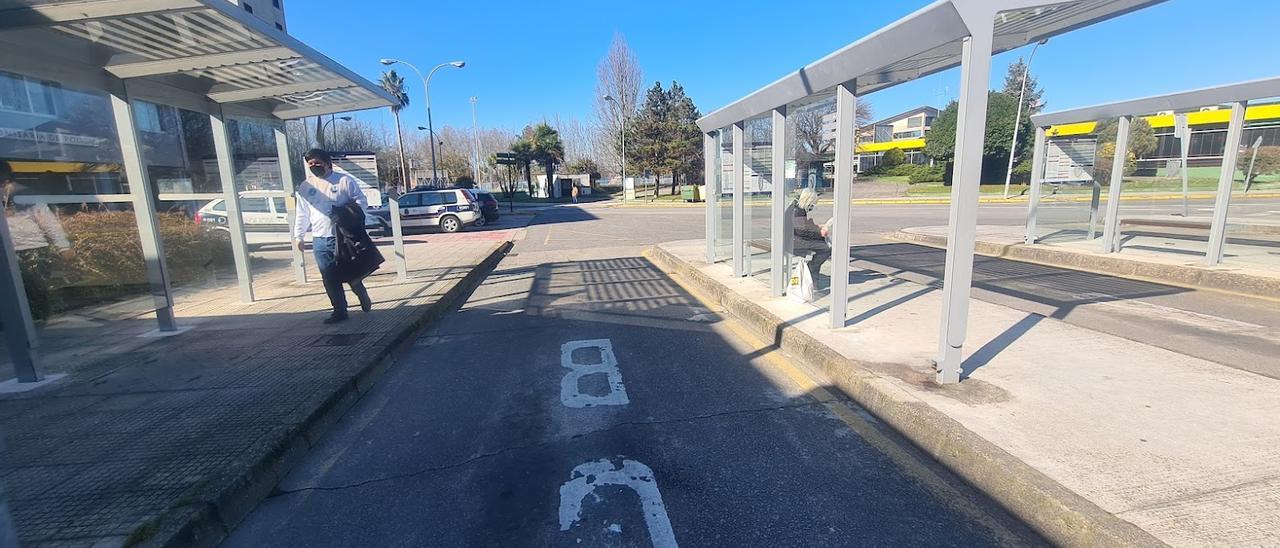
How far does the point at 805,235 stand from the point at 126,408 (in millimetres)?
6394

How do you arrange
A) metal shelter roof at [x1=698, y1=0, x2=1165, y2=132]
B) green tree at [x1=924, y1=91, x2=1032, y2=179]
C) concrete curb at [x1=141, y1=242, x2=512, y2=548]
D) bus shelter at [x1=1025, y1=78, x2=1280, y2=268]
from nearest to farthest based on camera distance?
concrete curb at [x1=141, y1=242, x2=512, y2=548] → metal shelter roof at [x1=698, y1=0, x2=1165, y2=132] → bus shelter at [x1=1025, y1=78, x2=1280, y2=268] → green tree at [x1=924, y1=91, x2=1032, y2=179]

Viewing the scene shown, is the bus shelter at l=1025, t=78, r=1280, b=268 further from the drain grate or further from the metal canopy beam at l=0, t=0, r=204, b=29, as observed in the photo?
the metal canopy beam at l=0, t=0, r=204, b=29

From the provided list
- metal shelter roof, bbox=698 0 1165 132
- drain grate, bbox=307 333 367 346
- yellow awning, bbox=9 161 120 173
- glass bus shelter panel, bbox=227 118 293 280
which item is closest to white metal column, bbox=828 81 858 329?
metal shelter roof, bbox=698 0 1165 132

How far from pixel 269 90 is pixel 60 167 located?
89.5 inches

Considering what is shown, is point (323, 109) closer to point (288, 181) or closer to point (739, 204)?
point (288, 181)

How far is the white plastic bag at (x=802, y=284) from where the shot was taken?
6.04 m

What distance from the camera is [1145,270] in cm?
759

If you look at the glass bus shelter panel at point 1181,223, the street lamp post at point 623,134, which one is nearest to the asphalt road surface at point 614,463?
the glass bus shelter panel at point 1181,223

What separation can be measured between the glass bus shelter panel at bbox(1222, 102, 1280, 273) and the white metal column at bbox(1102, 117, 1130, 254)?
1.25 metres

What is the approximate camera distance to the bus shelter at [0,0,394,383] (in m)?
4.20

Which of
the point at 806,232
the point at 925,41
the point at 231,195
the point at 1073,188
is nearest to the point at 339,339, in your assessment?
the point at 231,195

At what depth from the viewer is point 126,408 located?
12.1ft

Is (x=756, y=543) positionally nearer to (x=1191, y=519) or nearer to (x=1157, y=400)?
(x=1191, y=519)

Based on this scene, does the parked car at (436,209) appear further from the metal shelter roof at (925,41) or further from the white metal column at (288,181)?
the metal shelter roof at (925,41)
